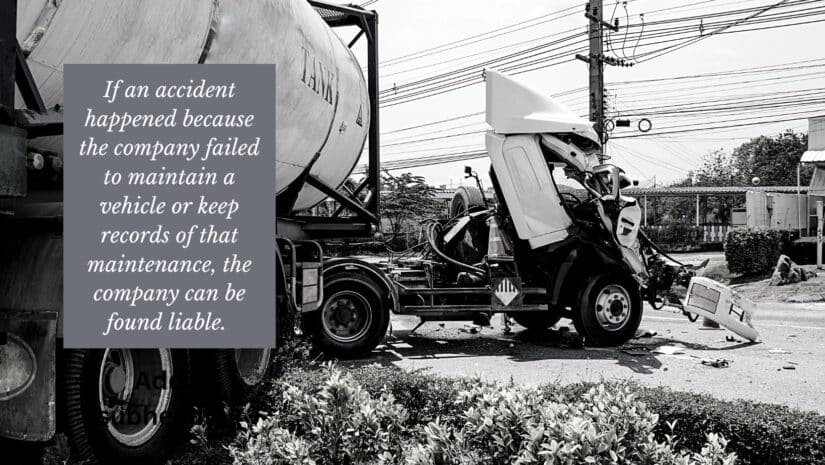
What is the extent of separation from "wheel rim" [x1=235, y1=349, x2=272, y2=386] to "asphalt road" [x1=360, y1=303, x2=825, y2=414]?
7.58ft

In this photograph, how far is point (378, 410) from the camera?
3.88m

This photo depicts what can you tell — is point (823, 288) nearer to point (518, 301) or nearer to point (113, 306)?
point (518, 301)

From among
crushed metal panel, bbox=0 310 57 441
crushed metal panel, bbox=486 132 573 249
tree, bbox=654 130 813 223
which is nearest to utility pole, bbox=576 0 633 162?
crushed metal panel, bbox=486 132 573 249

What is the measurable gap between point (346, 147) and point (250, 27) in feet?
10.7

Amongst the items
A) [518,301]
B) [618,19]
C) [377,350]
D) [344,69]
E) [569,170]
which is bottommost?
[377,350]

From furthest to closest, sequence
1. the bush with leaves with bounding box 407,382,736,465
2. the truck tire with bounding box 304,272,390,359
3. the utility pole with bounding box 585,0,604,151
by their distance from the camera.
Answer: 1. the utility pole with bounding box 585,0,604,151
2. the truck tire with bounding box 304,272,390,359
3. the bush with leaves with bounding box 407,382,736,465

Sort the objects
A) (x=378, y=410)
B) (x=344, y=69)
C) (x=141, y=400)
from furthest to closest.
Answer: (x=344, y=69), (x=141, y=400), (x=378, y=410)

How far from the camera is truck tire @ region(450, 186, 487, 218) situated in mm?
10703

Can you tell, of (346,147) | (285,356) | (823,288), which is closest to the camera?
(285,356)

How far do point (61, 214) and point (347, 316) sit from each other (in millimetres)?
4878

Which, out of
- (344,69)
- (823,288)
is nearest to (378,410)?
(344,69)

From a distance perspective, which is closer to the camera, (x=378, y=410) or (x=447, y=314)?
(x=378, y=410)

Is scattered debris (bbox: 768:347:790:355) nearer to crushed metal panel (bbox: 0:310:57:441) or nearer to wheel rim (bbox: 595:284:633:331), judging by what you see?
wheel rim (bbox: 595:284:633:331)

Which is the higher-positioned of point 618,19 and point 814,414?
point 618,19
